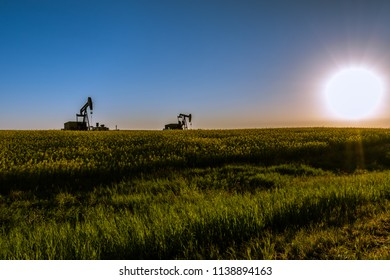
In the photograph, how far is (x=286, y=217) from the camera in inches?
209

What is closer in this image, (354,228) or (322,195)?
(354,228)

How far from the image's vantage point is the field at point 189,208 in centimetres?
426

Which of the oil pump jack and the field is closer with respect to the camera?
the field

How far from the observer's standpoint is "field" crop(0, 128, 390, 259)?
426 centimetres

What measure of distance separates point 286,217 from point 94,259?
3.03 metres

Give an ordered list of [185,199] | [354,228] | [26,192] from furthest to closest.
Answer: [26,192]
[185,199]
[354,228]

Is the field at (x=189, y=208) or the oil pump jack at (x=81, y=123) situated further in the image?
the oil pump jack at (x=81, y=123)

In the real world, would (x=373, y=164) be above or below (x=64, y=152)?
below

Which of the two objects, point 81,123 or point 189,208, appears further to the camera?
point 81,123

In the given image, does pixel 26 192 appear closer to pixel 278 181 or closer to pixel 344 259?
pixel 278 181

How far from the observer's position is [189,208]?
591 cm
